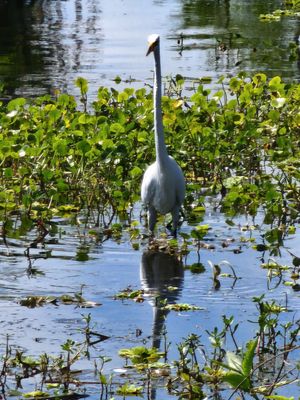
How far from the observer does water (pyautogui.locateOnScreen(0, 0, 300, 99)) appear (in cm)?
1475

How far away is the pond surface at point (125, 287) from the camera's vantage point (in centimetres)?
576

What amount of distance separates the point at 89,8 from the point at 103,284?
17545mm

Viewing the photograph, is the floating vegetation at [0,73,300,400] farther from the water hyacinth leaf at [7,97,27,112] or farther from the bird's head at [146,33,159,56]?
the bird's head at [146,33,159,56]

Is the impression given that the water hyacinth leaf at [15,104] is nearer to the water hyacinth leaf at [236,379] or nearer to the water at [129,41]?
the water at [129,41]

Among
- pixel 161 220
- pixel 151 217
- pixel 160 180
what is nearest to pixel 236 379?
pixel 160 180

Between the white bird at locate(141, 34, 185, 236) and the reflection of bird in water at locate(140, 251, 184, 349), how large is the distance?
0.43 metres

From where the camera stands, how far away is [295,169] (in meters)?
8.98

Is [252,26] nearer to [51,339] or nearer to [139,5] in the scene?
[139,5]

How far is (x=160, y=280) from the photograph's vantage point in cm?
700

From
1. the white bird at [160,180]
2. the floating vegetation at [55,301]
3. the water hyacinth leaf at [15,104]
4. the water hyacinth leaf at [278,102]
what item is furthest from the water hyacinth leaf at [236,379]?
the water hyacinth leaf at [278,102]

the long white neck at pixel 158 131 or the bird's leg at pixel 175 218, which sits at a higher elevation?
the long white neck at pixel 158 131

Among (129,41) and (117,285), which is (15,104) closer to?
(117,285)

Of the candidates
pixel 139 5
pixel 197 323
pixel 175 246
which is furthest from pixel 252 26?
pixel 197 323

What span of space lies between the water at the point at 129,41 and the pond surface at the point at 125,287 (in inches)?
217
